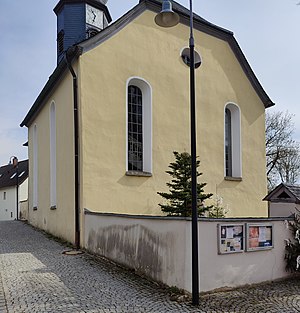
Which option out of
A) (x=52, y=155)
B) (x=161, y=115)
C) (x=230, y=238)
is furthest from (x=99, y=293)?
(x=52, y=155)

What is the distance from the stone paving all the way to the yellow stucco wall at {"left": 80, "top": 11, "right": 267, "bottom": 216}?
3.51m

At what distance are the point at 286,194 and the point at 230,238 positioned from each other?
3702mm

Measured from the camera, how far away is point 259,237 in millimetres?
8852

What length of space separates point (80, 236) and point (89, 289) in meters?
4.95

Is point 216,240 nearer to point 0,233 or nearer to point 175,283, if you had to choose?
point 175,283

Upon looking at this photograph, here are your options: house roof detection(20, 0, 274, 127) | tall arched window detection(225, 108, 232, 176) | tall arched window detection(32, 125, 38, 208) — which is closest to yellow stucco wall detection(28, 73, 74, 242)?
house roof detection(20, 0, 274, 127)

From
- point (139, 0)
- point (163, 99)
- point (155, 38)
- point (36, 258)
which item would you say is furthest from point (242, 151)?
point (36, 258)

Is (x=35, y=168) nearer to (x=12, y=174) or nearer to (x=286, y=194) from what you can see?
(x=286, y=194)

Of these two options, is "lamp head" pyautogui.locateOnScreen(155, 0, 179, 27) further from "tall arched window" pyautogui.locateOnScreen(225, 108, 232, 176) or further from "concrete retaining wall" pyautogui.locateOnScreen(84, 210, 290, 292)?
"tall arched window" pyautogui.locateOnScreen(225, 108, 232, 176)

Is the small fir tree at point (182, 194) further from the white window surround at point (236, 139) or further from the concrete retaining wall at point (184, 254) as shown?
the white window surround at point (236, 139)

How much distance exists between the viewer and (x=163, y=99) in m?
15.5

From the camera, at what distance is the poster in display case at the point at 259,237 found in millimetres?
8625

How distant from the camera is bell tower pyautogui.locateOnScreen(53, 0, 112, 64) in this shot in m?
18.1

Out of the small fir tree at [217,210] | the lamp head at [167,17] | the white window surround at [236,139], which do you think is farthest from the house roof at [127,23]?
the lamp head at [167,17]
